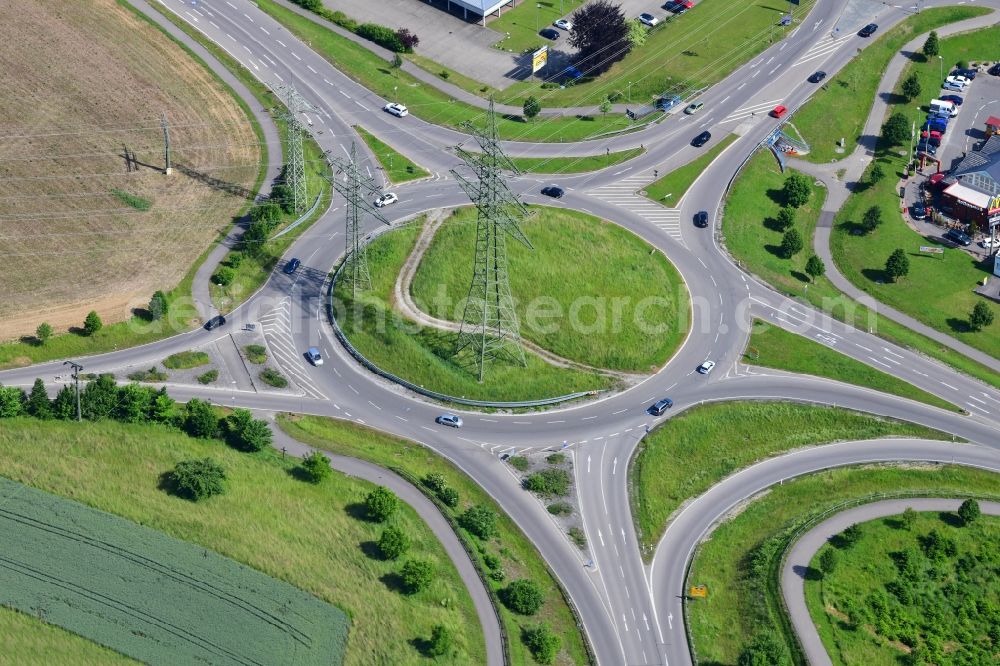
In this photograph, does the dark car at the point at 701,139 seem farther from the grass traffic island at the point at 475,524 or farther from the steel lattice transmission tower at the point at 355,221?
the grass traffic island at the point at 475,524

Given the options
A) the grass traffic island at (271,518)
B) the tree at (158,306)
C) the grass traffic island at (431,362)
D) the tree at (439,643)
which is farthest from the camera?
the tree at (158,306)

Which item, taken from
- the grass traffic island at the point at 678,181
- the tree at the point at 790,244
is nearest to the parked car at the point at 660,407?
the tree at the point at 790,244

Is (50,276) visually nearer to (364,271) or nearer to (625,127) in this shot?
(364,271)

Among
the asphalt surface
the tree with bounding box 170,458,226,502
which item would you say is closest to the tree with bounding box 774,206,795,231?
the asphalt surface

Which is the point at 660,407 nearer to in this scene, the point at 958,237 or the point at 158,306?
the point at 958,237

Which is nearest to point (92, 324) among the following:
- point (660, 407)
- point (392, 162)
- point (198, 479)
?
point (198, 479)

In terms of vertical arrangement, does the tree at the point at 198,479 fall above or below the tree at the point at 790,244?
below

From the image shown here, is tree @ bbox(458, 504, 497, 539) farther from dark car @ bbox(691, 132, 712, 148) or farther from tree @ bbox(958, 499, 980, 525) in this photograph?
dark car @ bbox(691, 132, 712, 148)

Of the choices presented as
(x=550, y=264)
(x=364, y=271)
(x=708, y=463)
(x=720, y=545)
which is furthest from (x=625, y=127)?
(x=720, y=545)

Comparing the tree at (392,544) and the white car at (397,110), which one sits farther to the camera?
the white car at (397,110)
